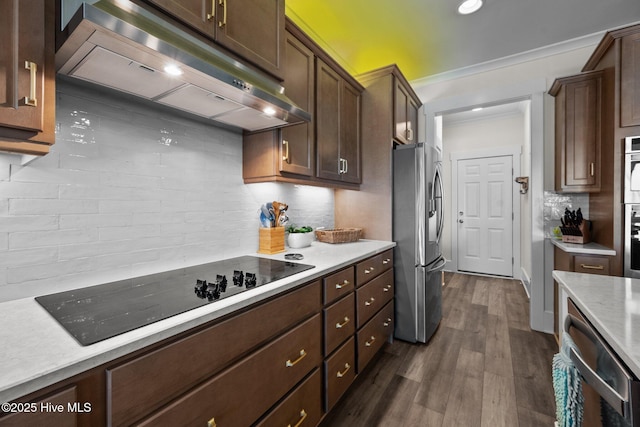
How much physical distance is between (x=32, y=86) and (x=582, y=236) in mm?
3488

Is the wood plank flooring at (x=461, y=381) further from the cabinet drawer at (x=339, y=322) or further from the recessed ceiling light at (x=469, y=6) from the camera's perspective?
the recessed ceiling light at (x=469, y=6)

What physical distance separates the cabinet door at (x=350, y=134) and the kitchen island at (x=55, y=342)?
Answer: 5.02 feet

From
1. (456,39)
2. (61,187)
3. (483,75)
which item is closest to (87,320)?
(61,187)

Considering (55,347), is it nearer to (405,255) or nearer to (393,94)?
(405,255)

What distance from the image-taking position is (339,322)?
1.67 m

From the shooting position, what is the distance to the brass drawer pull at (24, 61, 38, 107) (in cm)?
80

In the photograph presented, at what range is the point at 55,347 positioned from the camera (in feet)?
2.21

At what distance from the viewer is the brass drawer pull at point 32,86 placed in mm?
796

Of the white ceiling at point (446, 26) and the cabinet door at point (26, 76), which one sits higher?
the white ceiling at point (446, 26)

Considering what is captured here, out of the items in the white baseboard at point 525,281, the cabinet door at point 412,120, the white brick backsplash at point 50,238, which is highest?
the cabinet door at point 412,120

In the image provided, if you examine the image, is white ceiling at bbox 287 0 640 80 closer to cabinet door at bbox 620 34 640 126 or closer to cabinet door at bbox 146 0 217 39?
cabinet door at bbox 620 34 640 126

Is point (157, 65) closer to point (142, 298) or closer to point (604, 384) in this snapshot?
point (142, 298)

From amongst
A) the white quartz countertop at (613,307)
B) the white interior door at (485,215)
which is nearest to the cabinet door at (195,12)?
the white quartz countertop at (613,307)

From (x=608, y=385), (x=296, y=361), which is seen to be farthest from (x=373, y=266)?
(x=608, y=385)
